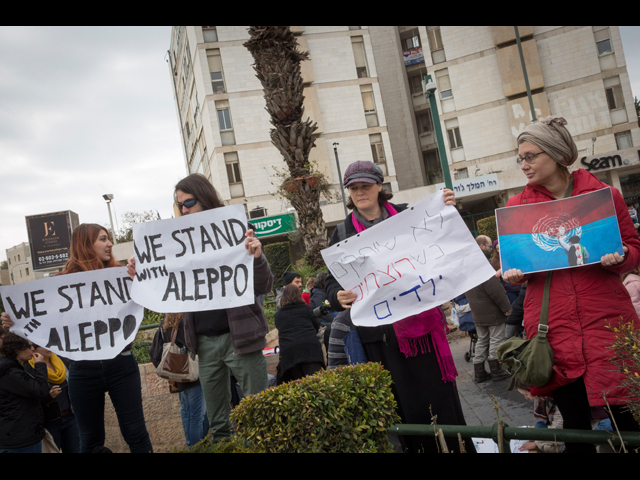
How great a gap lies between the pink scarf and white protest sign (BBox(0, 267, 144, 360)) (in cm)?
206

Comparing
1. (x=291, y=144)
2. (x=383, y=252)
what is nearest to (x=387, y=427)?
(x=383, y=252)

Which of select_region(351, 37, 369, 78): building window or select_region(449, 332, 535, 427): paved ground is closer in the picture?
select_region(449, 332, 535, 427): paved ground

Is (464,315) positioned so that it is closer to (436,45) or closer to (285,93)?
(285,93)

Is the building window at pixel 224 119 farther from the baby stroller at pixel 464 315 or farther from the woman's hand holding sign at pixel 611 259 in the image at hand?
the woman's hand holding sign at pixel 611 259

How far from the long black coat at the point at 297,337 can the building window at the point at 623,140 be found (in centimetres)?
2840

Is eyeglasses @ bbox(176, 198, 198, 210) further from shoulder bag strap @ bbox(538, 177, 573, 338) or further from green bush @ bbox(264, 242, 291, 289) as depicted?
green bush @ bbox(264, 242, 291, 289)

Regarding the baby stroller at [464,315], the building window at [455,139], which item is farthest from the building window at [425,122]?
the baby stroller at [464,315]

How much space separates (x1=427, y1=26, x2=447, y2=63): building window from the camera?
29.7 meters

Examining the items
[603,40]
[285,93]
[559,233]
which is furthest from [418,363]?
[603,40]

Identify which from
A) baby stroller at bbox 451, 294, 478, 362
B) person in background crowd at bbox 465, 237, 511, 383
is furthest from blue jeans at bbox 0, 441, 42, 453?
baby stroller at bbox 451, 294, 478, 362

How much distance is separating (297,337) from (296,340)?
0.12 feet

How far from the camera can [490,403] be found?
5.33 m
